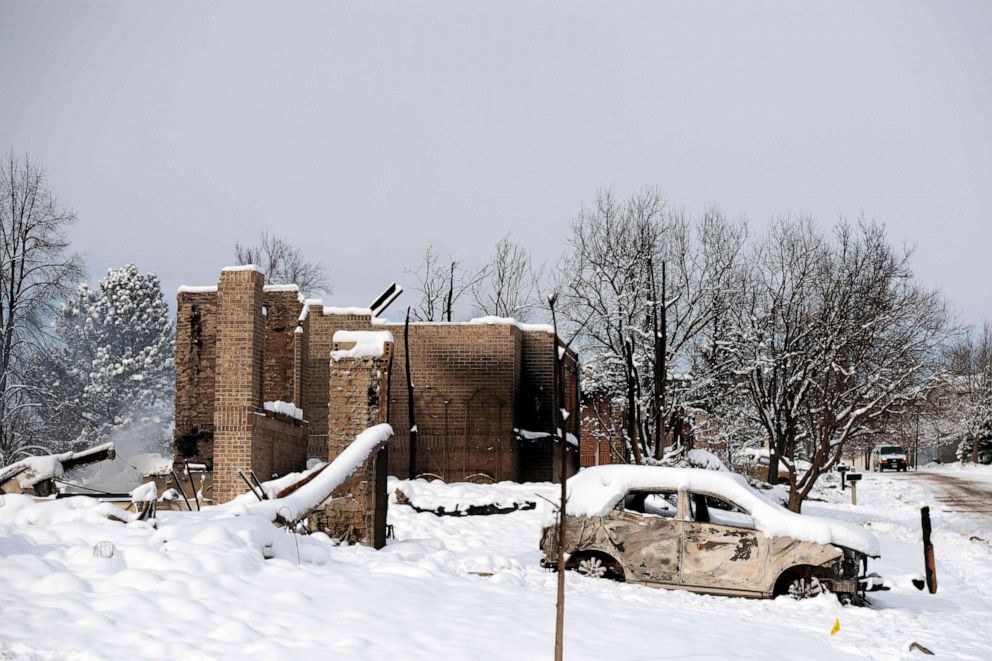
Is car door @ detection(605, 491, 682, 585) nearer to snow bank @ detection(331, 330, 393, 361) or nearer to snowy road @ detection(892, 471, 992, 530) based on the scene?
snow bank @ detection(331, 330, 393, 361)

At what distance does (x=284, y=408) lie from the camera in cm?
2384

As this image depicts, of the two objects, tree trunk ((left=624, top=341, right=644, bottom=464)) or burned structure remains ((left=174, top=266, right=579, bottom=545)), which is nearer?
burned structure remains ((left=174, top=266, right=579, bottom=545))

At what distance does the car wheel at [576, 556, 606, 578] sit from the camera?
535 inches

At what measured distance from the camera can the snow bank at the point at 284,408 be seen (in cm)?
2287

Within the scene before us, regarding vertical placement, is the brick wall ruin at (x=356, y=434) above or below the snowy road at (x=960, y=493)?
above

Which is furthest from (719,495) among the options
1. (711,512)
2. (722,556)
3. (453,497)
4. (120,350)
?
(120,350)

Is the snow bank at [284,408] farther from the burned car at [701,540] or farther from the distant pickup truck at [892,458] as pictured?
the distant pickup truck at [892,458]

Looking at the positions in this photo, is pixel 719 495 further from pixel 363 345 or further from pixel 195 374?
pixel 195 374

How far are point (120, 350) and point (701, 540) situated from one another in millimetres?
49950

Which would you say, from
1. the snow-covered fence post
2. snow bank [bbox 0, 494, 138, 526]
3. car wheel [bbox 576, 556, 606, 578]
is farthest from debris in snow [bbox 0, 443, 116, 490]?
car wheel [bbox 576, 556, 606, 578]

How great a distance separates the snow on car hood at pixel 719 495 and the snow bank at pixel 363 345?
327cm

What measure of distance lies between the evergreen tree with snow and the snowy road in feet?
121

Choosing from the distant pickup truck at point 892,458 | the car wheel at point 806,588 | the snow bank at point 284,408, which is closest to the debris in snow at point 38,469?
the snow bank at point 284,408

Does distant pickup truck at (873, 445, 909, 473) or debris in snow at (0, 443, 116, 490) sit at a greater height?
debris in snow at (0, 443, 116, 490)
